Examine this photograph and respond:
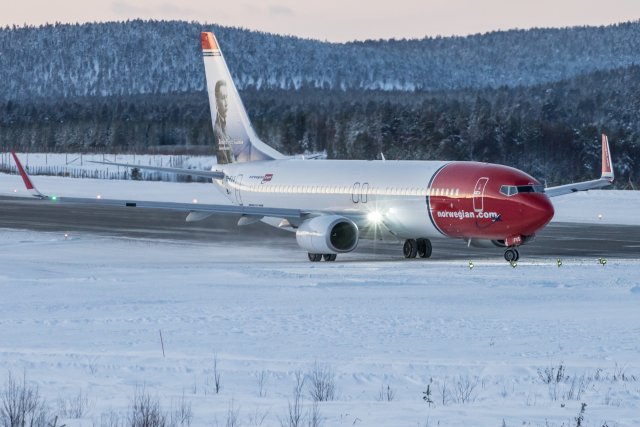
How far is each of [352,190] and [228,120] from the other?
964cm

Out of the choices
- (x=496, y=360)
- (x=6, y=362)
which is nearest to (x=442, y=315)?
(x=496, y=360)

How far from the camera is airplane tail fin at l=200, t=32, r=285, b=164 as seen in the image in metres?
48.6

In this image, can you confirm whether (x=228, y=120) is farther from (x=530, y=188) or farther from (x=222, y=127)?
(x=530, y=188)

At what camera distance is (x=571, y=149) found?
4904 inches

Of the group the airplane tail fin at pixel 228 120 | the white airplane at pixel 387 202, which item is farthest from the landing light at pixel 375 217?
the airplane tail fin at pixel 228 120

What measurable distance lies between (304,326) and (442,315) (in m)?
3.27

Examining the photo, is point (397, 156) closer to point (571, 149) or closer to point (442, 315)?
point (571, 149)

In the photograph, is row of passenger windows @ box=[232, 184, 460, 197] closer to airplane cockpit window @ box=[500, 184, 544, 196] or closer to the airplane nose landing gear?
airplane cockpit window @ box=[500, 184, 544, 196]

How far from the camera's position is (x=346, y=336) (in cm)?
2148

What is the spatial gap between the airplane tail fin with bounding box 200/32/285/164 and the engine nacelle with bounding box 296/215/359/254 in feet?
30.5

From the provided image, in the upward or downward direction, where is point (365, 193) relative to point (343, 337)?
upward

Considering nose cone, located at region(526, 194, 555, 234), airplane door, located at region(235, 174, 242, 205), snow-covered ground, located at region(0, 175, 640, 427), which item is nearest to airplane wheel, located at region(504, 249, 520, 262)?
nose cone, located at region(526, 194, 555, 234)

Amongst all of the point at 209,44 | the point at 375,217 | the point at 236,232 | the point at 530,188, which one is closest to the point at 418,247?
the point at 375,217

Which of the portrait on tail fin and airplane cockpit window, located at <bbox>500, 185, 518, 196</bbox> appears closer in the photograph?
airplane cockpit window, located at <bbox>500, 185, 518, 196</bbox>
